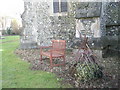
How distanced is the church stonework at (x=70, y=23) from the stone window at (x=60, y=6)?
0.21 metres

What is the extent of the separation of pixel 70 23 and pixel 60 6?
116 centimetres

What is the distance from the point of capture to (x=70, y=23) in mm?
7328

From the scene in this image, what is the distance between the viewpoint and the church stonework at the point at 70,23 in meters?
5.37

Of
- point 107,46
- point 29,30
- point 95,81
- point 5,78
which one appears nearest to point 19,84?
point 5,78

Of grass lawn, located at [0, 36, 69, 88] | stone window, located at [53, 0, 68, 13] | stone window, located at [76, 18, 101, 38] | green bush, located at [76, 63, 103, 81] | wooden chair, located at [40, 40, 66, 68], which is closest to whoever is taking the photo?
green bush, located at [76, 63, 103, 81]

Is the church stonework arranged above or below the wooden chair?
above

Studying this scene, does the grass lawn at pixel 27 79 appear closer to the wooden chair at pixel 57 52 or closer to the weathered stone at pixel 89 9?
the wooden chair at pixel 57 52

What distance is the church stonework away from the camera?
537 cm

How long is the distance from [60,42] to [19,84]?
2327mm

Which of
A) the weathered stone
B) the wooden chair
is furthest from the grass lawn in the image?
the weathered stone

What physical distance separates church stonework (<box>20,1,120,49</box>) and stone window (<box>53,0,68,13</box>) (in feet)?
0.68

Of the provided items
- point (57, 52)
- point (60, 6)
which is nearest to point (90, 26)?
point (57, 52)

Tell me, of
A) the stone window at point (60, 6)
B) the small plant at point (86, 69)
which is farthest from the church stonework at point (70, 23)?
the small plant at point (86, 69)

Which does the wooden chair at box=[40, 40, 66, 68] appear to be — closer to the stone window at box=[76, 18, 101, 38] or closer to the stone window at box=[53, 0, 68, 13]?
the stone window at box=[76, 18, 101, 38]
